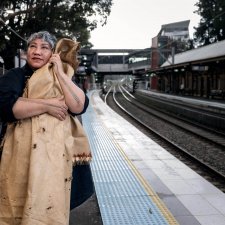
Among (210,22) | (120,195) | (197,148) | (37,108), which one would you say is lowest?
(197,148)

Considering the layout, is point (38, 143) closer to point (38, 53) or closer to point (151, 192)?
point (38, 53)

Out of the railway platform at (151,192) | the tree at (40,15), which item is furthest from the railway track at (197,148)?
the tree at (40,15)

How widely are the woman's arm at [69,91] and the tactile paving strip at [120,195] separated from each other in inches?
96.9

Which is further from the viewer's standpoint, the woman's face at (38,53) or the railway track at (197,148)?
the railway track at (197,148)

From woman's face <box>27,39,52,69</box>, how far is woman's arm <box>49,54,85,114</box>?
0.06 meters

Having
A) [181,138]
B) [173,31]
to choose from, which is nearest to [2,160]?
[181,138]

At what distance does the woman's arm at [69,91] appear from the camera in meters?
1.99

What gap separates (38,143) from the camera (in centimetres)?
189

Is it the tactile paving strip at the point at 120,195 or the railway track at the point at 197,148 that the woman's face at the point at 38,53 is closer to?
the tactile paving strip at the point at 120,195

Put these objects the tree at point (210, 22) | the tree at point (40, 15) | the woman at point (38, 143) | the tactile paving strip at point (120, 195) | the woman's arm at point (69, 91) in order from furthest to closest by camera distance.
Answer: the tree at point (210, 22) → the tree at point (40, 15) → the tactile paving strip at point (120, 195) → the woman's arm at point (69, 91) → the woman at point (38, 143)

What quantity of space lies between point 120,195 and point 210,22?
59.6m

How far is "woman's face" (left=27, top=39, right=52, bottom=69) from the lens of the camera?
2.08 metres

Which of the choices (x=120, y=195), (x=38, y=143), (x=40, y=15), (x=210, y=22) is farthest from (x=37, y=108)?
(x=210, y=22)

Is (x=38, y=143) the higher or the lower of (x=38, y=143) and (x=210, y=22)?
the lower
